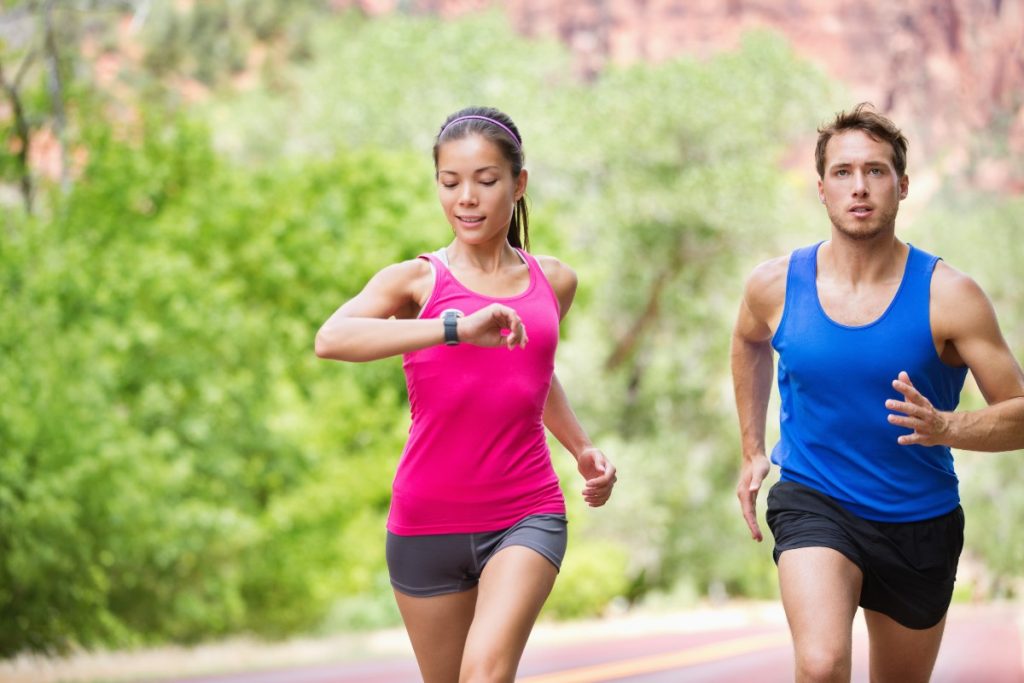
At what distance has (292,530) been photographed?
23047 millimetres

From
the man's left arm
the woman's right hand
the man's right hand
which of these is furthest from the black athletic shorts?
the woman's right hand

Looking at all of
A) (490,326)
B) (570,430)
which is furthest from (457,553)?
(490,326)

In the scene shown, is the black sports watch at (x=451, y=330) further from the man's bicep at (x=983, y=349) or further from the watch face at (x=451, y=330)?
the man's bicep at (x=983, y=349)

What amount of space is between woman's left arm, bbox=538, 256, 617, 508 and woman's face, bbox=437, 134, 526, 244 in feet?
1.23

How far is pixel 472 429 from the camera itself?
427 centimetres

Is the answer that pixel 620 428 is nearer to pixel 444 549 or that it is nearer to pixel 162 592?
pixel 162 592

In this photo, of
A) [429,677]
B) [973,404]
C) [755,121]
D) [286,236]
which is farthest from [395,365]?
[429,677]

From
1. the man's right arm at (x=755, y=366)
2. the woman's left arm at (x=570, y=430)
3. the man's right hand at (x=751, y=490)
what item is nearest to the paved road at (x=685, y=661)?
the man's right arm at (x=755, y=366)

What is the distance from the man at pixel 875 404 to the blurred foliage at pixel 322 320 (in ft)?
45.3

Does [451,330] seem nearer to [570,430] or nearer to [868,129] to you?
[570,430]

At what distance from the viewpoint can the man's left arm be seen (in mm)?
4266

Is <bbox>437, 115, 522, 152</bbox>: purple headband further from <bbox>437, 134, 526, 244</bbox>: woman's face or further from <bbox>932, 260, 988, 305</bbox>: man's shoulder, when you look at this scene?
<bbox>932, 260, 988, 305</bbox>: man's shoulder

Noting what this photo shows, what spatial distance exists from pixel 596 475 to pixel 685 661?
1095 cm

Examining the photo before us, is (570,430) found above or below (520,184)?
below
